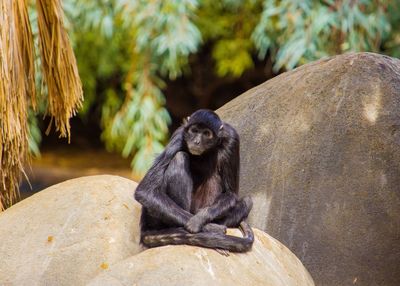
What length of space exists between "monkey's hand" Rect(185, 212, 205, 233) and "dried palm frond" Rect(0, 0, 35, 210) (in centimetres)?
181

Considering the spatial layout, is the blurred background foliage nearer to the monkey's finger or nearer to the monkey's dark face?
the monkey's dark face

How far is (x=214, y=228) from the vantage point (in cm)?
605

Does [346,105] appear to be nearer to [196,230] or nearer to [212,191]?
[212,191]

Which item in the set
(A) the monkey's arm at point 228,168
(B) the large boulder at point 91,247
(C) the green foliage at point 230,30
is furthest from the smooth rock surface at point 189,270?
(C) the green foliage at point 230,30

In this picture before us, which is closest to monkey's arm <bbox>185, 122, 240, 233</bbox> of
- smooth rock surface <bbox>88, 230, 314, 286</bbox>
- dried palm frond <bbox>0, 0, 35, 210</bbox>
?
smooth rock surface <bbox>88, 230, 314, 286</bbox>

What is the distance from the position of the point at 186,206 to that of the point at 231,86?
883 centimetres

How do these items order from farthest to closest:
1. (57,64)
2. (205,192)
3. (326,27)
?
(326,27)
(57,64)
(205,192)

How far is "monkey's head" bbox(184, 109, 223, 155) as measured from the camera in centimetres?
641

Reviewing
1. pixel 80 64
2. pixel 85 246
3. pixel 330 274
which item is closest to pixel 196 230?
pixel 85 246

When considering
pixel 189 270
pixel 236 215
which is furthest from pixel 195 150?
pixel 189 270

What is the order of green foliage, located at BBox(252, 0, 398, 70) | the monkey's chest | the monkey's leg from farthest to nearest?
green foliage, located at BBox(252, 0, 398, 70), the monkey's chest, the monkey's leg

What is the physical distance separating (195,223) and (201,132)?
2.27ft

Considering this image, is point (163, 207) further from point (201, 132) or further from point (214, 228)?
point (201, 132)

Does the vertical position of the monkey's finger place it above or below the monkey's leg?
above
